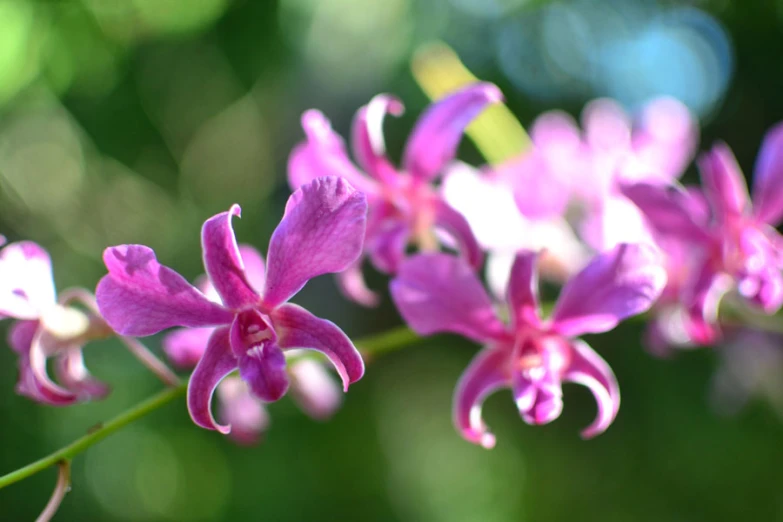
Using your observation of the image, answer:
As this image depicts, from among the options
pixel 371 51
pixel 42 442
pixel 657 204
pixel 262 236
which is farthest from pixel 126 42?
pixel 657 204

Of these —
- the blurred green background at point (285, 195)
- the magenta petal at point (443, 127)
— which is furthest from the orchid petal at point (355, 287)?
the blurred green background at point (285, 195)

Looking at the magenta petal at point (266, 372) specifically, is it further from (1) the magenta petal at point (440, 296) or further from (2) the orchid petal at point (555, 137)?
(2) the orchid petal at point (555, 137)

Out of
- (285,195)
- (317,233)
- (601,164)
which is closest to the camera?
(317,233)

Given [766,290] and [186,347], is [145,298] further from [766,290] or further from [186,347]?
[766,290]

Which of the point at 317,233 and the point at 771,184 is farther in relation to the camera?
the point at 771,184

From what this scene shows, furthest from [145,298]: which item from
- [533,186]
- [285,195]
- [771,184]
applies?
[285,195]

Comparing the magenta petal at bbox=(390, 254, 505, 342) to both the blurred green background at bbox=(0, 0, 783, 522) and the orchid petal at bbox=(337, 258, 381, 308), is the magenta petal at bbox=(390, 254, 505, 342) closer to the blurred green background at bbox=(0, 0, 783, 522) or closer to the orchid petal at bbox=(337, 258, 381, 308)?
the orchid petal at bbox=(337, 258, 381, 308)

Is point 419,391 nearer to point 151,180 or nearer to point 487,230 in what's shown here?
point 151,180
